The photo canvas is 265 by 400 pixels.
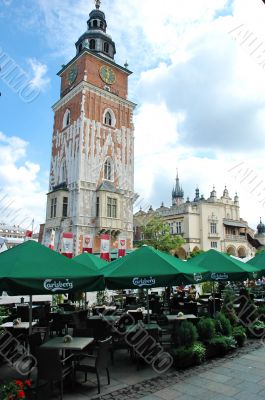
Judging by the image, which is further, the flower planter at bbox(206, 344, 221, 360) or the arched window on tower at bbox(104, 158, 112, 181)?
the arched window on tower at bbox(104, 158, 112, 181)

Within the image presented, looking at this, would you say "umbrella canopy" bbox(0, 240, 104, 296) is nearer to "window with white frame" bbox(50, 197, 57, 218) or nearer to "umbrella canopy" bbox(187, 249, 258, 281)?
"umbrella canopy" bbox(187, 249, 258, 281)

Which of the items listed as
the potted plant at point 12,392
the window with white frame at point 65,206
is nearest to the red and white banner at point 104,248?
the window with white frame at point 65,206

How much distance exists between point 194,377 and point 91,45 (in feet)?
131

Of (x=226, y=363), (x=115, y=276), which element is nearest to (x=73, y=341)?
(x=115, y=276)

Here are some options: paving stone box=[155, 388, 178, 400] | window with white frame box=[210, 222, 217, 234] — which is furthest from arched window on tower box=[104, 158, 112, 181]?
paving stone box=[155, 388, 178, 400]

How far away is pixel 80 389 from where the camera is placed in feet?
20.3

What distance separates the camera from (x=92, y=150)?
34125mm

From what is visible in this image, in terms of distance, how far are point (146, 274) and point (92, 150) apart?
1090 inches

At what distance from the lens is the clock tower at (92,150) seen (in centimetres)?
3312

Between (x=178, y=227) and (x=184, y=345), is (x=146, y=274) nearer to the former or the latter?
(x=184, y=345)

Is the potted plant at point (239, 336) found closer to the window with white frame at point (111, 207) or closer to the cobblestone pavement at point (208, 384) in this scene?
the cobblestone pavement at point (208, 384)

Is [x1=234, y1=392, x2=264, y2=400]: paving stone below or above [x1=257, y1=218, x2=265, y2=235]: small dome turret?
below

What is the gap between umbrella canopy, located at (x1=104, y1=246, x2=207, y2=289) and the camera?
7598mm

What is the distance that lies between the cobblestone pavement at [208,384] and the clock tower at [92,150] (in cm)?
2518
